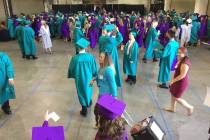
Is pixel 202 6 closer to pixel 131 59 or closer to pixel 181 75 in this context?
pixel 131 59

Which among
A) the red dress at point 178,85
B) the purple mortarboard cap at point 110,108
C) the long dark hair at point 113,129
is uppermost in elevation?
the purple mortarboard cap at point 110,108

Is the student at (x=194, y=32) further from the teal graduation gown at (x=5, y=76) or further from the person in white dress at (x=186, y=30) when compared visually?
the teal graduation gown at (x=5, y=76)

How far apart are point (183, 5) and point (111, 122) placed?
67.8ft

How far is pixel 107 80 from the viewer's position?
4219 mm

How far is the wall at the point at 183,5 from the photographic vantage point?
771 inches

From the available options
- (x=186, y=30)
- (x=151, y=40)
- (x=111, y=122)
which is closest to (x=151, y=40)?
(x=151, y=40)

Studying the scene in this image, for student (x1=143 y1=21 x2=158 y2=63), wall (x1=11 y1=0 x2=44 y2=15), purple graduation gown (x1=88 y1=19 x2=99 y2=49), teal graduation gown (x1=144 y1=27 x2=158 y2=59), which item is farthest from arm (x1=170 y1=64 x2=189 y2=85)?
wall (x1=11 y1=0 x2=44 y2=15)

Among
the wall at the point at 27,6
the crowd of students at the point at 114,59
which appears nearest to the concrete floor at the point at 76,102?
the crowd of students at the point at 114,59

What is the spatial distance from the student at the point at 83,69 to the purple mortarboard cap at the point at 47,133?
208cm

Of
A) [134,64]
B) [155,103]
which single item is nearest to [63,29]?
[134,64]

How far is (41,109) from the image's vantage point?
5.82m

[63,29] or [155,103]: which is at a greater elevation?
[63,29]

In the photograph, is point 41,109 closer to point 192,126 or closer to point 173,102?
point 173,102

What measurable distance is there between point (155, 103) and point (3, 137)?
Answer: 3.52 metres
